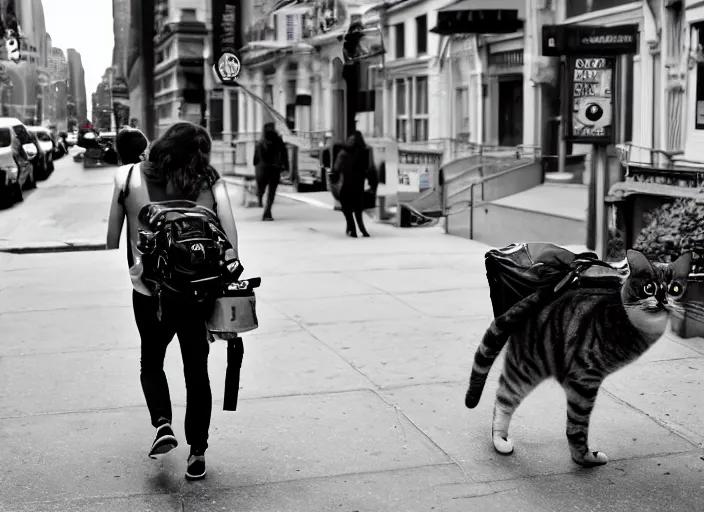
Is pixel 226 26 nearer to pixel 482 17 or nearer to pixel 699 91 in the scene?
pixel 482 17

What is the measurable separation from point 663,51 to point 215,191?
8777 mm

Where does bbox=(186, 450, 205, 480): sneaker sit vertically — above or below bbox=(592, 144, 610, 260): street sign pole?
below

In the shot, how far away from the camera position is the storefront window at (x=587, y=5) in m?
13.7

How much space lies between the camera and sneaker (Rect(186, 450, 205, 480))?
4918mm

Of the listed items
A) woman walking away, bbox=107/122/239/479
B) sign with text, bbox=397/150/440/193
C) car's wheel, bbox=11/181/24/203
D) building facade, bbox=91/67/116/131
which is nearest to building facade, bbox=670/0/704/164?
sign with text, bbox=397/150/440/193

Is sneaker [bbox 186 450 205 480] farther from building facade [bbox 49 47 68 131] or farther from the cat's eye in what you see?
building facade [bbox 49 47 68 131]

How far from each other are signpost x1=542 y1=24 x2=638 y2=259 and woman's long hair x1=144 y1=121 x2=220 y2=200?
7.60 m

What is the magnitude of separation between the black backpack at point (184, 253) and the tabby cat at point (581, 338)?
1.35m

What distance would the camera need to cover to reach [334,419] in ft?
19.6

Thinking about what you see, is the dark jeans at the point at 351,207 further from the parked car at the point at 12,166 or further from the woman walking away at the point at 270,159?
the parked car at the point at 12,166

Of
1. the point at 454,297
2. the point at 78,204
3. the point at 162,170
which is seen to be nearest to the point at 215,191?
the point at 162,170

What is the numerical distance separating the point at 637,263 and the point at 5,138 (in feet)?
73.4

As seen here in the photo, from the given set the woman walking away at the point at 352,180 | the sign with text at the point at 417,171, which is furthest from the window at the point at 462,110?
the woman walking away at the point at 352,180

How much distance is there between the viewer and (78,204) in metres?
22.9
